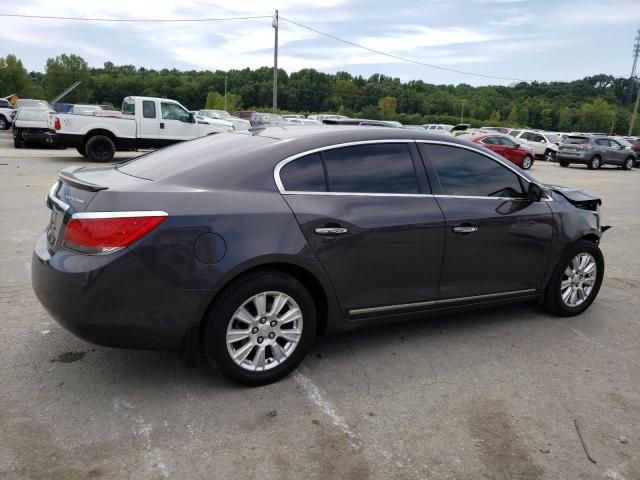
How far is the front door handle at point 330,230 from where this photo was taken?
3.43m

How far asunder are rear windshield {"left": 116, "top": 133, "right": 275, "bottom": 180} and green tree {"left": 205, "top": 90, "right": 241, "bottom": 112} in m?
87.9

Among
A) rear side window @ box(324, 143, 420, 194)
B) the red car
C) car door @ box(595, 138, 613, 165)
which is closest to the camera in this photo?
rear side window @ box(324, 143, 420, 194)

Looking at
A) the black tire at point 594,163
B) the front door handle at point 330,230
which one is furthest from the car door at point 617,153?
the front door handle at point 330,230

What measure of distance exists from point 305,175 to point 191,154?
0.85 m

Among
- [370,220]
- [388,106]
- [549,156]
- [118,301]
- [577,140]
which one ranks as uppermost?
[388,106]

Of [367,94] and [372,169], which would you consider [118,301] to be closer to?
[372,169]

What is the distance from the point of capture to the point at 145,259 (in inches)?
117

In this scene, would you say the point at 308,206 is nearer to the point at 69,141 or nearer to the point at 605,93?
the point at 69,141

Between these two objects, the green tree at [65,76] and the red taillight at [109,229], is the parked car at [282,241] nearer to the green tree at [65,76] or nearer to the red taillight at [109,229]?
the red taillight at [109,229]

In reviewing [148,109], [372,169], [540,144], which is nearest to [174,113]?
[148,109]

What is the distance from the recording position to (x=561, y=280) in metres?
4.77

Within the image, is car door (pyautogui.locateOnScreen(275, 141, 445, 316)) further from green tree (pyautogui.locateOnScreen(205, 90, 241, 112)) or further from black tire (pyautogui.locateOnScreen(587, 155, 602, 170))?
green tree (pyautogui.locateOnScreen(205, 90, 241, 112))

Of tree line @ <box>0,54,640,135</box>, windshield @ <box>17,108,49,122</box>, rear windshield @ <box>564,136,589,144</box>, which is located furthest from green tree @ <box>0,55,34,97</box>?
rear windshield @ <box>564,136,589,144</box>

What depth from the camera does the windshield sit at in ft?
65.1
